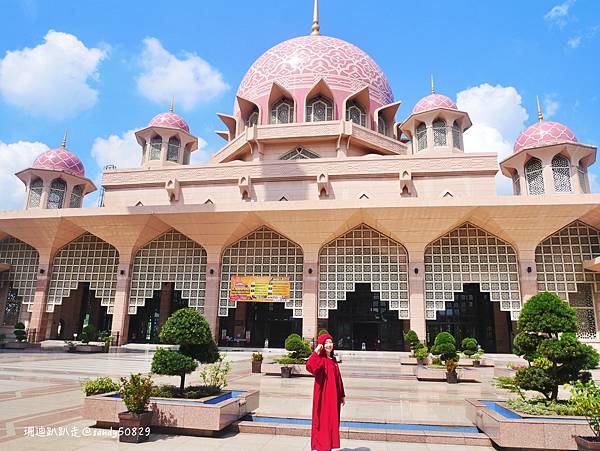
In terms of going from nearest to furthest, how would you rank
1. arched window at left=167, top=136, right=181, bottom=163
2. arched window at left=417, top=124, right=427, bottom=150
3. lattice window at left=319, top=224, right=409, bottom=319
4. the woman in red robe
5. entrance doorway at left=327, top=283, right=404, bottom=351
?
the woman in red robe < lattice window at left=319, top=224, right=409, bottom=319 < entrance doorway at left=327, top=283, right=404, bottom=351 < arched window at left=417, top=124, right=427, bottom=150 < arched window at left=167, top=136, right=181, bottom=163

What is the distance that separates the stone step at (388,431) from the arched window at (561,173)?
19.1 metres

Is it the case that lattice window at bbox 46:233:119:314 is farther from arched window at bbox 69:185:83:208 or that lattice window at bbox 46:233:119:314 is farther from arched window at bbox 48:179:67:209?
arched window at bbox 69:185:83:208

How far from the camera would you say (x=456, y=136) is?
25.4 meters

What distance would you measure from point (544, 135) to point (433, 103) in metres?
6.28

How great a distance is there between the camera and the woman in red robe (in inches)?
182

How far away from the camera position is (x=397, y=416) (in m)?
7.01

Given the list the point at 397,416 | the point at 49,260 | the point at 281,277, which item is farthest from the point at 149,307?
the point at 397,416

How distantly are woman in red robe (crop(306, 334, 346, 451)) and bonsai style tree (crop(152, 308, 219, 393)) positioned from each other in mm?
2506

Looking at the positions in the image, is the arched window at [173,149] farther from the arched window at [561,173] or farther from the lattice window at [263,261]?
the arched window at [561,173]

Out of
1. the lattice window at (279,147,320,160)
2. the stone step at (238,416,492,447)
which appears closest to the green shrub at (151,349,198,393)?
the stone step at (238,416,492,447)

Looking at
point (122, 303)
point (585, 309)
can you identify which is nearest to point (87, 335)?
point (122, 303)

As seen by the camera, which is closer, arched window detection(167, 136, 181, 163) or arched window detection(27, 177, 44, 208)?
arched window detection(27, 177, 44, 208)

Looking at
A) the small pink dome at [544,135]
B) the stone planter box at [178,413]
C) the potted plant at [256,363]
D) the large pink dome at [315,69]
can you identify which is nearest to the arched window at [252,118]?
the large pink dome at [315,69]

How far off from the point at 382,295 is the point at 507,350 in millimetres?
7921
